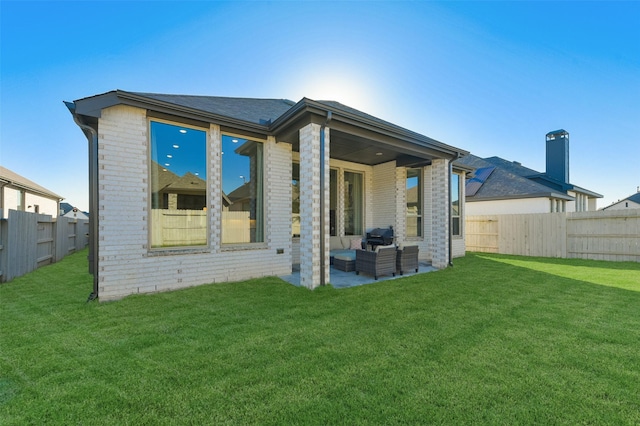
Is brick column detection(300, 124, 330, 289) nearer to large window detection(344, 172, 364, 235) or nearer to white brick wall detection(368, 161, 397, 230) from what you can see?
large window detection(344, 172, 364, 235)

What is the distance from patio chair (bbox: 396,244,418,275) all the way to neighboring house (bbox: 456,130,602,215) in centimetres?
824

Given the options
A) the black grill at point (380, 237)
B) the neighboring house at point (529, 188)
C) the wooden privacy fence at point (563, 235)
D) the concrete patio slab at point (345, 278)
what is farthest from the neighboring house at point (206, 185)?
the neighboring house at point (529, 188)

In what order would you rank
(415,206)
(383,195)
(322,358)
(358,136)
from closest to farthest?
(322,358), (358,136), (415,206), (383,195)

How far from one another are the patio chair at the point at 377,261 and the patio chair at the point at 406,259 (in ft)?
0.84

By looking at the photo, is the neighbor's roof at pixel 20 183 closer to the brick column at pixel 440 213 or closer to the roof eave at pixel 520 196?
the brick column at pixel 440 213

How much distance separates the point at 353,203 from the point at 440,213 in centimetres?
300

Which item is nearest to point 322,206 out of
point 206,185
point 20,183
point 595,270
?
point 206,185

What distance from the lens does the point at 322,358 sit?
2602 mm

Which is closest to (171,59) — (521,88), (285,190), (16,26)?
Answer: (16,26)

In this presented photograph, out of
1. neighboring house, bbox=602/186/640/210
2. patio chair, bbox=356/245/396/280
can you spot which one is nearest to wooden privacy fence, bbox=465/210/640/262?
patio chair, bbox=356/245/396/280

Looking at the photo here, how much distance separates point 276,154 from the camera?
20.8ft

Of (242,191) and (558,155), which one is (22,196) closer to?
(242,191)

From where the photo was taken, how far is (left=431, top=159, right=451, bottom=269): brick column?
7.52 meters

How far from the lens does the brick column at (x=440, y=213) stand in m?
7.52
